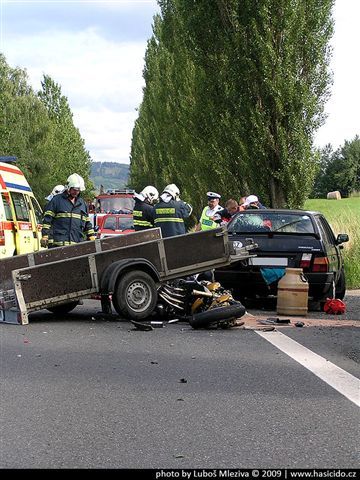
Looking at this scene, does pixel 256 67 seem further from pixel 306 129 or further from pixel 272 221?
pixel 272 221

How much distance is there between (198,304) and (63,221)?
2657 mm

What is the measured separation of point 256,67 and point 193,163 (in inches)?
452

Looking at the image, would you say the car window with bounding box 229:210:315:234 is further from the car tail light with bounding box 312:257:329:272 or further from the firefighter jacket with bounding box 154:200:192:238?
the firefighter jacket with bounding box 154:200:192:238

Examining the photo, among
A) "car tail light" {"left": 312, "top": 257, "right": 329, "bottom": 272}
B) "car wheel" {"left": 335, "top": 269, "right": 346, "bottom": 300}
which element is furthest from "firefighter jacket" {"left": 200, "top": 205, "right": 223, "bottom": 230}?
"car tail light" {"left": 312, "top": 257, "right": 329, "bottom": 272}

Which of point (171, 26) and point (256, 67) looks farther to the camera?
point (171, 26)

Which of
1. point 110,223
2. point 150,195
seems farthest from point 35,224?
point 110,223

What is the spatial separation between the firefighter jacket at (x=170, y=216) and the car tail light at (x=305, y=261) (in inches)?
74.9

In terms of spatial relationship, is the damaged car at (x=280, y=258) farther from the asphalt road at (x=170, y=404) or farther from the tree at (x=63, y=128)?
the tree at (x=63, y=128)

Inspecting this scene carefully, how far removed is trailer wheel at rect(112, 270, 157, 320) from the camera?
35.0 feet

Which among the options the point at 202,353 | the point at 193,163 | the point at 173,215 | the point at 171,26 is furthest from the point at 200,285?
the point at 171,26

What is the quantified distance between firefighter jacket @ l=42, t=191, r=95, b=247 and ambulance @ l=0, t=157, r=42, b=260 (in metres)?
3.26

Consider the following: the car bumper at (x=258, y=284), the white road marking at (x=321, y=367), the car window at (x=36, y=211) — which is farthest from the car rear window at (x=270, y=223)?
the car window at (x=36, y=211)

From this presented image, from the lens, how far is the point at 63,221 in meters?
12.4

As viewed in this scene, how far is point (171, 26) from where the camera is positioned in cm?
4234
